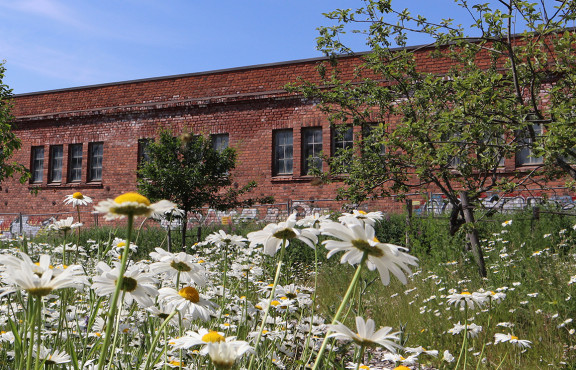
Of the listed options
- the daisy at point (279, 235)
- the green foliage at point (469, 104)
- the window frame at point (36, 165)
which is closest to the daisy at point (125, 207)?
the daisy at point (279, 235)

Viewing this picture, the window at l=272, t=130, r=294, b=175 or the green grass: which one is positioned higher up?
the window at l=272, t=130, r=294, b=175

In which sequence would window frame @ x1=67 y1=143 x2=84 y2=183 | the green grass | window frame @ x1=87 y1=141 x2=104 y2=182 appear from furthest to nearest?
window frame @ x1=67 y1=143 x2=84 y2=183 → window frame @ x1=87 y1=141 x2=104 y2=182 → the green grass

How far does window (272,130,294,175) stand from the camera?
1466cm

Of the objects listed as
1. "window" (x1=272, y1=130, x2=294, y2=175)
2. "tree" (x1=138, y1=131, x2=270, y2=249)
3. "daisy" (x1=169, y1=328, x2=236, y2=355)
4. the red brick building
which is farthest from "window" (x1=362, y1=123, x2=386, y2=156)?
"window" (x1=272, y1=130, x2=294, y2=175)

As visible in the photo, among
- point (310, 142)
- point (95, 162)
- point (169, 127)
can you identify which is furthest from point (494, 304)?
point (95, 162)

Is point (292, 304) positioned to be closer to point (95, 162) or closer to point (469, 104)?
point (469, 104)

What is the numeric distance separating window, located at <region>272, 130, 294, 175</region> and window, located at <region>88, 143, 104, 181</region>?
20.4ft

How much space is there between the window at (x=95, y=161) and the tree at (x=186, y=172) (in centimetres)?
689

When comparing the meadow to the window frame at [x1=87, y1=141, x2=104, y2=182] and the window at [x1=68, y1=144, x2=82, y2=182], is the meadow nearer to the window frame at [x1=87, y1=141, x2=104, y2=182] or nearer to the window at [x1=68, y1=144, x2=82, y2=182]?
the window frame at [x1=87, y1=141, x2=104, y2=182]

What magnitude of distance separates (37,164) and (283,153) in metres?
9.37

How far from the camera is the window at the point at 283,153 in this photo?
14.7 meters

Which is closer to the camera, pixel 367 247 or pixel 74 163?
Result: pixel 367 247

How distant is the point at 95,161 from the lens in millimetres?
17375

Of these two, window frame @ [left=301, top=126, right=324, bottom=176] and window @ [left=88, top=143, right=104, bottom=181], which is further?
window @ [left=88, top=143, right=104, bottom=181]
